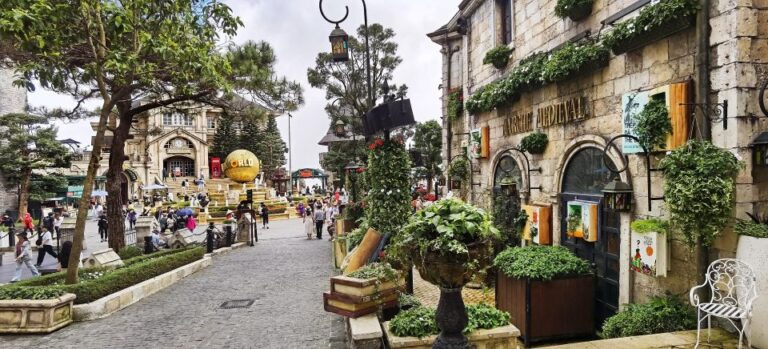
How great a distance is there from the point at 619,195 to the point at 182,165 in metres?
57.8

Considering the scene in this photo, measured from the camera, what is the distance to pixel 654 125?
5812 mm

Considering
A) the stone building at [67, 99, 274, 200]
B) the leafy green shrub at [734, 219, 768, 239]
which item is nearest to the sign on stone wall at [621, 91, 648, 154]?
the leafy green shrub at [734, 219, 768, 239]

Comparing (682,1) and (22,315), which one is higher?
(682,1)

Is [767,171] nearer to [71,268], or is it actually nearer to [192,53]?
[192,53]

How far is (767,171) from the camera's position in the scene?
499cm

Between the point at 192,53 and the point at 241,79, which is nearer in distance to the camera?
the point at 192,53

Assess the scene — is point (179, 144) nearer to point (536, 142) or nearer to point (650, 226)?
point (536, 142)

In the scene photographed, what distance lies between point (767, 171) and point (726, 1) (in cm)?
192

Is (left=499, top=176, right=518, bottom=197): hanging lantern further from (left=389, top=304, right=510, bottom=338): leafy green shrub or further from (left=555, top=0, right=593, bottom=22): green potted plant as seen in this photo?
A: (left=389, top=304, right=510, bottom=338): leafy green shrub

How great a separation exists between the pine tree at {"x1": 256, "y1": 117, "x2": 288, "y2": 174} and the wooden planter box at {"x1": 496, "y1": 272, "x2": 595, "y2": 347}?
49143 mm

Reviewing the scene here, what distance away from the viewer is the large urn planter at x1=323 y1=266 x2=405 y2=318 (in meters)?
5.43

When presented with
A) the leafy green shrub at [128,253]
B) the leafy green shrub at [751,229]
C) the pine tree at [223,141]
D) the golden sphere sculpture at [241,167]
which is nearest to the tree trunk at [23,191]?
the golden sphere sculpture at [241,167]

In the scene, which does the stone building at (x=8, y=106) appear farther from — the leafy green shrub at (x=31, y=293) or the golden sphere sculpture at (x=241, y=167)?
the leafy green shrub at (x=31, y=293)

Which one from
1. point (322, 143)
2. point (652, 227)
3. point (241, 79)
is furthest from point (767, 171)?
point (322, 143)
